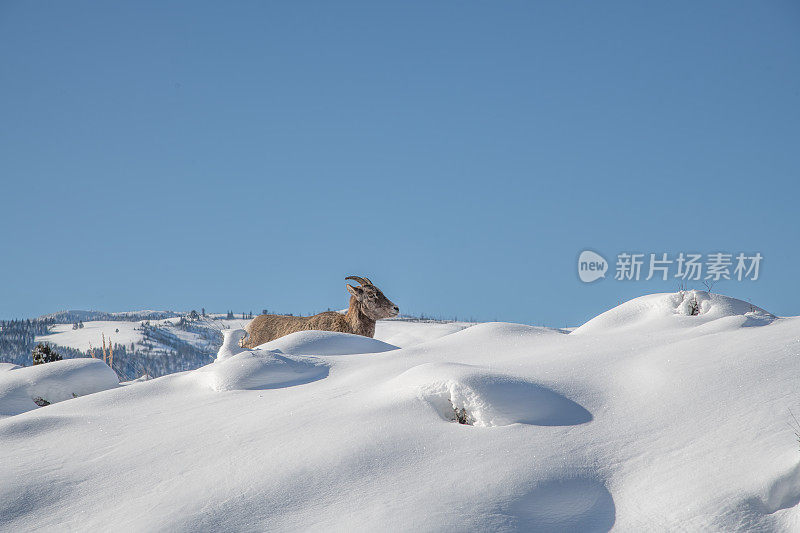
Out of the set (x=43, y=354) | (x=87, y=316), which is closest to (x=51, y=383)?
(x=43, y=354)

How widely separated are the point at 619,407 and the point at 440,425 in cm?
133

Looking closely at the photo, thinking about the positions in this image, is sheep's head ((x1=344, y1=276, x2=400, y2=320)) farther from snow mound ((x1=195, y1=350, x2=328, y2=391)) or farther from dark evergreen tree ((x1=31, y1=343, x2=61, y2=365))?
dark evergreen tree ((x1=31, y1=343, x2=61, y2=365))

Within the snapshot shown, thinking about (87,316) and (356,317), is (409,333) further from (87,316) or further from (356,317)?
(87,316)

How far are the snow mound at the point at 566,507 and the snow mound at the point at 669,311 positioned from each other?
3.79 metres

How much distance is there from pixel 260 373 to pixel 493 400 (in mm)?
2770

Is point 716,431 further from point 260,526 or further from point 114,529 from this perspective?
point 114,529

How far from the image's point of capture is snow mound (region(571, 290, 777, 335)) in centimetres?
711

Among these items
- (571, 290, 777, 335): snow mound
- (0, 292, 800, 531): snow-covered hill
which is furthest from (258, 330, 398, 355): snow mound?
(571, 290, 777, 335): snow mound

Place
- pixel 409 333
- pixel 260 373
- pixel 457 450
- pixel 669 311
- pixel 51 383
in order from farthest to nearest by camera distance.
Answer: pixel 409 333 → pixel 51 383 → pixel 669 311 → pixel 260 373 → pixel 457 450

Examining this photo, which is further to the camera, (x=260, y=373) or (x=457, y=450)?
(x=260, y=373)

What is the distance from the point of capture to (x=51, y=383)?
774cm

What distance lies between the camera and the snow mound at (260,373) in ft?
19.9

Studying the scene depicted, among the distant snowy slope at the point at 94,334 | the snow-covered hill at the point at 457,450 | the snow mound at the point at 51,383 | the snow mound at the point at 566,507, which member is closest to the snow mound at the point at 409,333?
the snow mound at the point at 51,383

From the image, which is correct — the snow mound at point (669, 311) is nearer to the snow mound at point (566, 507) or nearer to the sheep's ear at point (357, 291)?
the snow mound at point (566, 507)
